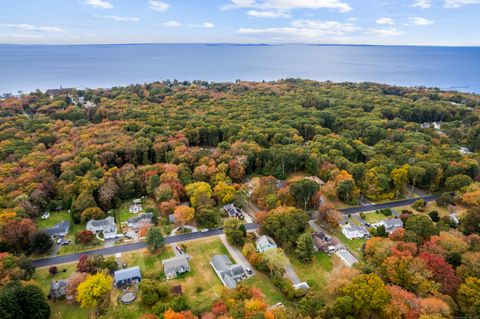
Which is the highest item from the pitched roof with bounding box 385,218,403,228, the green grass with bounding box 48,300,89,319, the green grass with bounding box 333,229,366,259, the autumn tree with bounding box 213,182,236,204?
the autumn tree with bounding box 213,182,236,204

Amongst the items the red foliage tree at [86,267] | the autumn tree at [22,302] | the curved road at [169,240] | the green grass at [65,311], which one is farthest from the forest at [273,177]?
the red foliage tree at [86,267]

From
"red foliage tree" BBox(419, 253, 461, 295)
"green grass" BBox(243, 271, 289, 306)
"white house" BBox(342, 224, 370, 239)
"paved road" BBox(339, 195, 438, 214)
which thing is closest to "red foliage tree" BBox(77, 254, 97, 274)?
"green grass" BBox(243, 271, 289, 306)

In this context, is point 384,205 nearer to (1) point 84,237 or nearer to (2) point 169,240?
(2) point 169,240

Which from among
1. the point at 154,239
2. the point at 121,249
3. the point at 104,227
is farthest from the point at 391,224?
the point at 104,227

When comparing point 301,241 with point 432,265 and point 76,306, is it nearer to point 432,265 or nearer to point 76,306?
point 432,265

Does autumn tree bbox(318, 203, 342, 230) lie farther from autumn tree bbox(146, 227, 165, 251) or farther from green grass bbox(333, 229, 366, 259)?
autumn tree bbox(146, 227, 165, 251)

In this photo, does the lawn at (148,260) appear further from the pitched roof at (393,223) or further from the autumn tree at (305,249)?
the pitched roof at (393,223)

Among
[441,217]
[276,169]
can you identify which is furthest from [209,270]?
[441,217]
